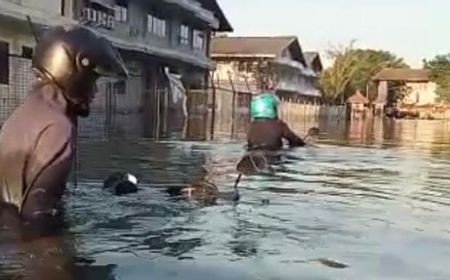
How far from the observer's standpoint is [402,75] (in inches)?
4466

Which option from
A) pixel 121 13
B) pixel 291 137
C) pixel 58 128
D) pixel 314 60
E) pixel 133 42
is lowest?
pixel 291 137

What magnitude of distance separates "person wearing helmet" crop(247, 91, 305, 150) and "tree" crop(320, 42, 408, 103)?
79.1 m

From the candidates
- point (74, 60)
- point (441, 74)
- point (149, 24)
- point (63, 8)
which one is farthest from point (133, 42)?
point (441, 74)

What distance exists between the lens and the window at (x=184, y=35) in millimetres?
51000

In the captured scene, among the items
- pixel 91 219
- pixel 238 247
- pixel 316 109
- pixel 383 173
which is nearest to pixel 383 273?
pixel 238 247

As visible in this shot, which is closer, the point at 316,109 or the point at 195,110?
the point at 195,110

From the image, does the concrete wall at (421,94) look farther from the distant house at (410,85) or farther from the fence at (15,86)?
the fence at (15,86)

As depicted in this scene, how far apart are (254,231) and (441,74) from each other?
10225 cm

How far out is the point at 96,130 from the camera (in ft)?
77.3

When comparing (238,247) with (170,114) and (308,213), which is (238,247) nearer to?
(308,213)

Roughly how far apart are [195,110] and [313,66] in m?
55.6

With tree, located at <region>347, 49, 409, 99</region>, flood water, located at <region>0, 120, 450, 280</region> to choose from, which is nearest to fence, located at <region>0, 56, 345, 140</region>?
flood water, located at <region>0, 120, 450, 280</region>

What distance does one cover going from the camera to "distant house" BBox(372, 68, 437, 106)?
110 m

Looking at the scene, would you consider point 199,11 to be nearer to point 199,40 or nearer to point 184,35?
point 184,35
